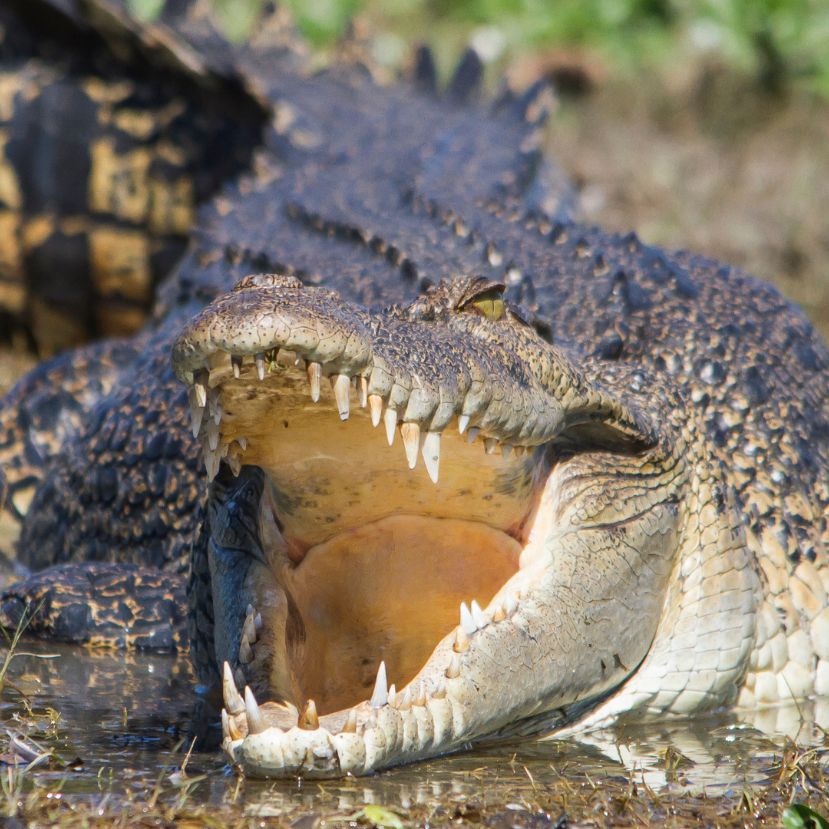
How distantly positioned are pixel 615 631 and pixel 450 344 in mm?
808

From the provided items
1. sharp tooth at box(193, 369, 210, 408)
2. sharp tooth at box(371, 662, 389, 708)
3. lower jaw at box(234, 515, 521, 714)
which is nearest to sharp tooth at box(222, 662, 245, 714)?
sharp tooth at box(371, 662, 389, 708)

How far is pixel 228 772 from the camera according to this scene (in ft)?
9.76

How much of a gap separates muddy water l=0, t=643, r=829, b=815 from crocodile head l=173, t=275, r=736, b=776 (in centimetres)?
7

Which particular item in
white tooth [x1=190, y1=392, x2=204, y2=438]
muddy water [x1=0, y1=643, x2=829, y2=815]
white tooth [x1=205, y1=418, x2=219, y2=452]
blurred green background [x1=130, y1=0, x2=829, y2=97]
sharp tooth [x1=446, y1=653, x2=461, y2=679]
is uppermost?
blurred green background [x1=130, y1=0, x2=829, y2=97]

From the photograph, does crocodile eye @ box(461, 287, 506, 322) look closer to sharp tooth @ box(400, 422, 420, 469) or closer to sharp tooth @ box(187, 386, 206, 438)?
sharp tooth @ box(400, 422, 420, 469)

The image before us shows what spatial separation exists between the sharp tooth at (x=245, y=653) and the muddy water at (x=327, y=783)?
206mm

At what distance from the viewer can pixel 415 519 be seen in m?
3.53

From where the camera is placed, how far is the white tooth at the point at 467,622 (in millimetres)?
3021

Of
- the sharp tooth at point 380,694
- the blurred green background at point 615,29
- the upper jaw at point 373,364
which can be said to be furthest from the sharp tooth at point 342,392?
the blurred green background at point 615,29

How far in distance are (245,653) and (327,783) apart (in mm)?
372

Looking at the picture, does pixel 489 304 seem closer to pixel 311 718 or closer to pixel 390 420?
pixel 390 420

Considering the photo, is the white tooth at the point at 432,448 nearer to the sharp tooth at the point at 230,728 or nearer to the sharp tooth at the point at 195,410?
the sharp tooth at the point at 195,410

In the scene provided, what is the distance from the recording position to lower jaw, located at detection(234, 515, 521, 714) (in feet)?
11.2

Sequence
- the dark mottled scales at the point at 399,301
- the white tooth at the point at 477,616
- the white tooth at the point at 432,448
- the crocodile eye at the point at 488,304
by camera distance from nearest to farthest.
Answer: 1. the white tooth at the point at 432,448
2. the white tooth at the point at 477,616
3. the crocodile eye at the point at 488,304
4. the dark mottled scales at the point at 399,301
